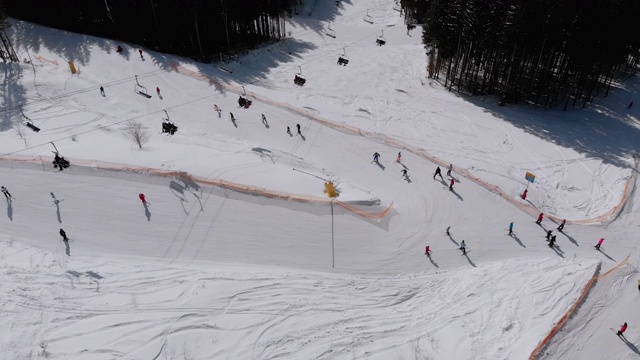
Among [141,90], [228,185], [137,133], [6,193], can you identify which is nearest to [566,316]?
[228,185]

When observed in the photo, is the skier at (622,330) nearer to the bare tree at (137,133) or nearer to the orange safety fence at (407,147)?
the orange safety fence at (407,147)

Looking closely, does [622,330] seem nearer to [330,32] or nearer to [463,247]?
[463,247]

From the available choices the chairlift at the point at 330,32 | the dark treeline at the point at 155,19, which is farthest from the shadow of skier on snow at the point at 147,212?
the chairlift at the point at 330,32

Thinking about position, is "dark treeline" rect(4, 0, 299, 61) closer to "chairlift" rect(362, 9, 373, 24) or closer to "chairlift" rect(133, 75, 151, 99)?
"chairlift" rect(133, 75, 151, 99)

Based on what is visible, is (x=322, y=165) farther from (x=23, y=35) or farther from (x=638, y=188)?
(x=23, y=35)

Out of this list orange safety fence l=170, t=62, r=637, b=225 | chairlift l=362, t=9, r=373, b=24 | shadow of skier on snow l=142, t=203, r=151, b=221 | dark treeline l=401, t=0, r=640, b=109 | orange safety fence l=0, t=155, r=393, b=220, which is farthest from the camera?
chairlift l=362, t=9, r=373, b=24

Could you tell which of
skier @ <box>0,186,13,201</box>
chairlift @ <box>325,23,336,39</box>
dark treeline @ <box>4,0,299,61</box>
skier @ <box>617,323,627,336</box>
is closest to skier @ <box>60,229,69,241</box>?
skier @ <box>0,186,13,201</box>

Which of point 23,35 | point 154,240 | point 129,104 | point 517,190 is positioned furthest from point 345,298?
point 23,35
